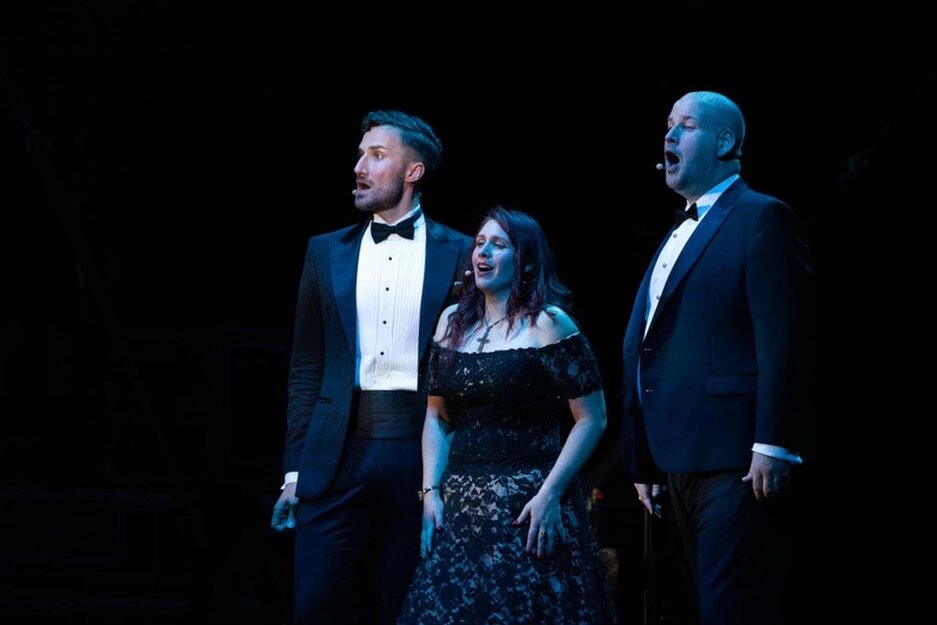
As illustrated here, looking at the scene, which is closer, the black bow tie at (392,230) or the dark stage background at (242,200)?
the black bow tie at (392,230)

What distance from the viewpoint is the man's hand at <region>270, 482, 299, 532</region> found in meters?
3.78

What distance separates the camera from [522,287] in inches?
143

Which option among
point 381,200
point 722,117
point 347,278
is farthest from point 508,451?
point 722,117

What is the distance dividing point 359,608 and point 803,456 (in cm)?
280

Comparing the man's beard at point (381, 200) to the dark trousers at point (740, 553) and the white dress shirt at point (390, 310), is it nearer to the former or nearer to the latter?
the white dress shirt at point (390, 310)

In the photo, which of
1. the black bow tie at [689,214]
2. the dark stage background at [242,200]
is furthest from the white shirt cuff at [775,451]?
the dark stage background at [242,200]

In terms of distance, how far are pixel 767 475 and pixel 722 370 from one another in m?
0.31

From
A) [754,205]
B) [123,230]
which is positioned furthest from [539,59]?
[754,205]

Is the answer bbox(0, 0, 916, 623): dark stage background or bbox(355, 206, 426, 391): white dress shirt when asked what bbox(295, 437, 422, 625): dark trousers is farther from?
bbox(0, 0, 916, 623): dark stage background

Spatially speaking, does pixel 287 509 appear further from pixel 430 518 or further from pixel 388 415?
pixel 430 518

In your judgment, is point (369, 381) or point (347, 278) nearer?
point (369, 381)

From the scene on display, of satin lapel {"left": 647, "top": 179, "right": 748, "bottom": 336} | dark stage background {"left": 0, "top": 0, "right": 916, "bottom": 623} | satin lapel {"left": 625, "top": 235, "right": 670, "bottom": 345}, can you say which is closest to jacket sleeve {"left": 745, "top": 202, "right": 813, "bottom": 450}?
satin lapel {"left": 647, "top": 179, "right": 748, "bottom": 336}

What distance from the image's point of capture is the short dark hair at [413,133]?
13.1ft

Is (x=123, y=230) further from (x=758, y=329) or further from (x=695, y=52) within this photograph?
(x=758, y=329)
